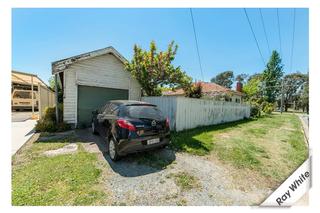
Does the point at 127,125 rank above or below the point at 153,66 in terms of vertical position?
below

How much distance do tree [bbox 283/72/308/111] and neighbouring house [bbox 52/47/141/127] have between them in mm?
59550

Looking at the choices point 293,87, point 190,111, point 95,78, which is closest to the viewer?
point 190,111

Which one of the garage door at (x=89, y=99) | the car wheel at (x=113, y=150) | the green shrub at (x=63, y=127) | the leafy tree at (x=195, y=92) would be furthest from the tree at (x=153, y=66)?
the car wheel at (x=113, y=150)

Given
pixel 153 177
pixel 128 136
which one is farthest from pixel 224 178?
pixel 128 136

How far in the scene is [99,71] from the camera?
860cm

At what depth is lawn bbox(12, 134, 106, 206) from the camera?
267 cm

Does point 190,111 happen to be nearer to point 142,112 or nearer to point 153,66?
point 153,66

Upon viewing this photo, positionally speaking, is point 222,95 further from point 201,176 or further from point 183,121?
point 201,176

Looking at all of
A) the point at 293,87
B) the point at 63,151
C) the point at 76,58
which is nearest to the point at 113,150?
the point at 63,151

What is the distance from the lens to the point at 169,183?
127 inches

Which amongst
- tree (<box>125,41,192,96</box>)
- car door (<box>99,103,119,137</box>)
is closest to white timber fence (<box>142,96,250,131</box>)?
tree (<box>125,41,192,96</box>)

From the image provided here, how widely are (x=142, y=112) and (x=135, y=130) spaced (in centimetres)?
63
